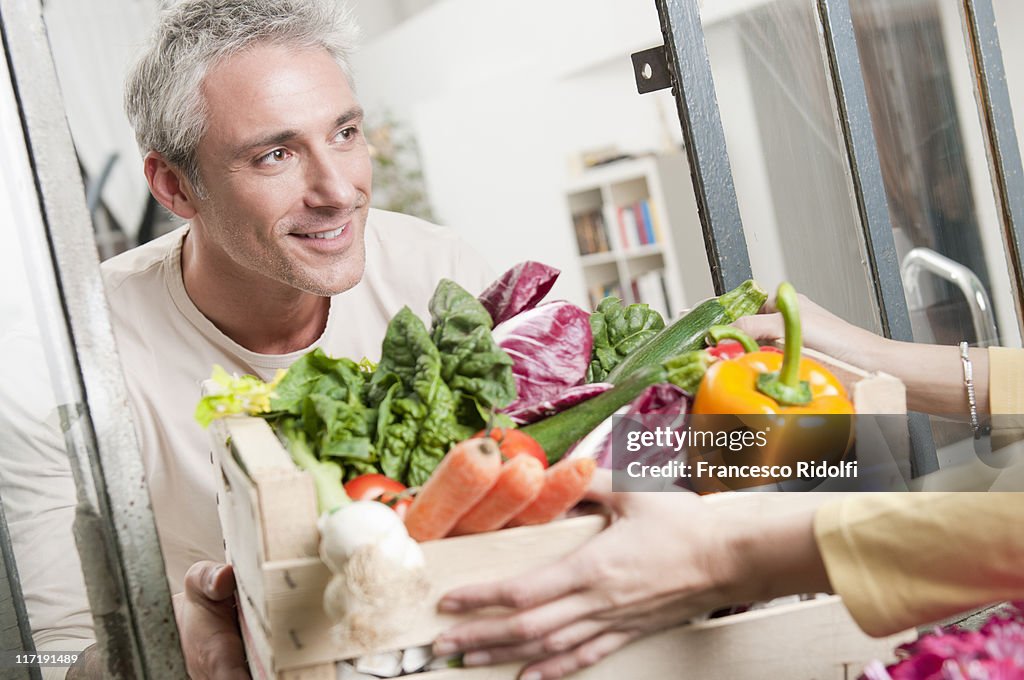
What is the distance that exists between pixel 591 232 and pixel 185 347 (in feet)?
18.2

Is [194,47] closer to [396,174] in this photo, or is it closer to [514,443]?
[514,443]

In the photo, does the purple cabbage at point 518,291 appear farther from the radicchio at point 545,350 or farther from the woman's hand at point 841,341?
the woman's hand at point 841,341

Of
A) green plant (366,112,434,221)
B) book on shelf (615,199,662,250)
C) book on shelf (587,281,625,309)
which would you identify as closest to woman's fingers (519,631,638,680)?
book on shelf (615,199,662,250)

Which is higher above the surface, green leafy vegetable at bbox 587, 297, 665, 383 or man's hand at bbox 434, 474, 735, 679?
green leafy vegetable at bbox 587, 297, 665, 383

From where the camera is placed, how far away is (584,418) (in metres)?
1.08

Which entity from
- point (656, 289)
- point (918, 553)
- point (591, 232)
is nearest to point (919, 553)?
point (918, 553)

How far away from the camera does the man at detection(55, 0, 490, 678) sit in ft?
5.47

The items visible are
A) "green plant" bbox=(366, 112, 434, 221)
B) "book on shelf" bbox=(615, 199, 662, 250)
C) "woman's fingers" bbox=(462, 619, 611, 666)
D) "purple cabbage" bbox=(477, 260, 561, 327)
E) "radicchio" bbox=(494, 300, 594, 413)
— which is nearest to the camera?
"woman's fingers" bbox=(462, 619, 611, 666)

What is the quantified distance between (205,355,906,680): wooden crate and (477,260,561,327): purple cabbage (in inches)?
14.2

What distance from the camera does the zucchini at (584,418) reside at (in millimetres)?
1069

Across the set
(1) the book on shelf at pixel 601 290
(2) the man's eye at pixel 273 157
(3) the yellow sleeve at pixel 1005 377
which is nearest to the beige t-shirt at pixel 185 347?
(2) the man's eye at pixel 273 157

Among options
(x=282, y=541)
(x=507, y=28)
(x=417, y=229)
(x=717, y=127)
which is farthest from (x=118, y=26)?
(x=282, y=541)

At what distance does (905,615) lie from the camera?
0.86m

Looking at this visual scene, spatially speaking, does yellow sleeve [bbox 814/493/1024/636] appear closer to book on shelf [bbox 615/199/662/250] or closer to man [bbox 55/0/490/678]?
man [bbox 55/0/490/678]
